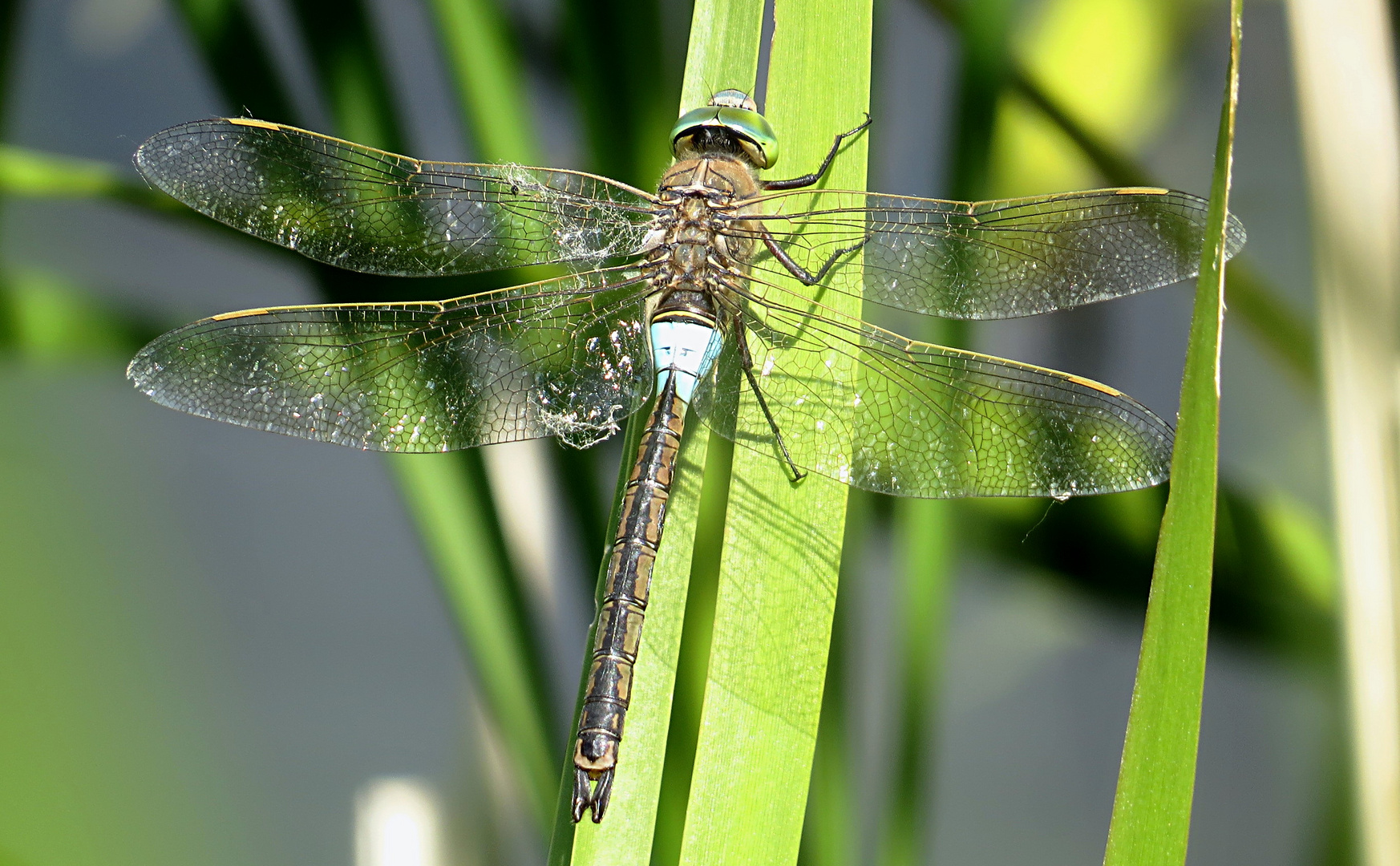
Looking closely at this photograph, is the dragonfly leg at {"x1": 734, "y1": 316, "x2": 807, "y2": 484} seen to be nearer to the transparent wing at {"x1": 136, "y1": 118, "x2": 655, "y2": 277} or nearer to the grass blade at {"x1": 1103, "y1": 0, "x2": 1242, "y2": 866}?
the transparent wing at {"x1": 136, "y1": 118, "x2": 655, "y2": 277}

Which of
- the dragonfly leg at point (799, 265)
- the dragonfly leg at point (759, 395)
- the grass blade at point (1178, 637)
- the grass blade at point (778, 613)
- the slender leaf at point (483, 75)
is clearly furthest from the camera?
the slender leaf at point (483, 75)

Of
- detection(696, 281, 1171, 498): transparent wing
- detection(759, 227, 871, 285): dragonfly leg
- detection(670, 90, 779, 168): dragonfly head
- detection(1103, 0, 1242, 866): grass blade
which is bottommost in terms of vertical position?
detection(1103, 0, 1242, 866): grass blade

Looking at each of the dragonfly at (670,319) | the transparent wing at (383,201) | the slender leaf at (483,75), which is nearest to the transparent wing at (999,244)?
the dragonfly at (670,319)

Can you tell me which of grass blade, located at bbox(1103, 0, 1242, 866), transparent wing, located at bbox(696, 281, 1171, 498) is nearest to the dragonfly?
transparent wing, located at bbox(696, 281, 1171, 498)

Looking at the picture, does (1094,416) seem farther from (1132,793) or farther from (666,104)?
(666,104)

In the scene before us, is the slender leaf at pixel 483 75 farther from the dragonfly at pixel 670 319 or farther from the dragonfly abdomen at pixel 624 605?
the dragonfly abdomen at pixel 624 605

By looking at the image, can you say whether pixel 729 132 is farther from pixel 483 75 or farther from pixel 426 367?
pixel 426 367
